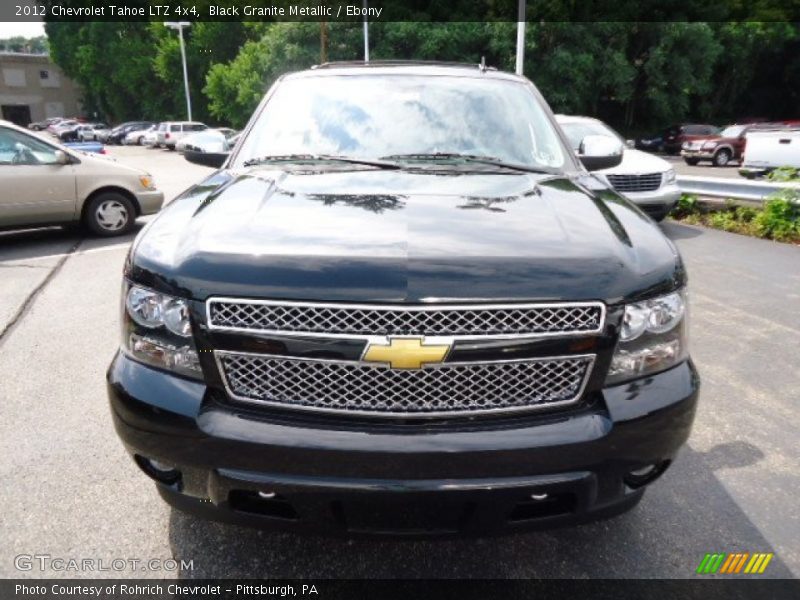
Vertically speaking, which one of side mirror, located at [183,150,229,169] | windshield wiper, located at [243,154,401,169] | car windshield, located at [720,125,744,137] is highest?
windshield wiper, located at [243,154,401,169]

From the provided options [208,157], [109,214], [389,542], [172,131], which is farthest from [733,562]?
[172,131]

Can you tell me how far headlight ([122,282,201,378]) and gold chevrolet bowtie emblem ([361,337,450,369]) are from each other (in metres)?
0.57

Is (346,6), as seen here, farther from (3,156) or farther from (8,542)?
(8,542)

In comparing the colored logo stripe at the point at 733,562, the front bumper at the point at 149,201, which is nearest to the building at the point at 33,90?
the front bumper at the point at 149,201

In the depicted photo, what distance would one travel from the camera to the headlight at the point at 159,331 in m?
1.93

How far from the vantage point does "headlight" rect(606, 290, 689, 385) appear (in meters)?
1.93

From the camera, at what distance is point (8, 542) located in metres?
2.47

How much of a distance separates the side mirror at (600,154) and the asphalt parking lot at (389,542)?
5.03ft

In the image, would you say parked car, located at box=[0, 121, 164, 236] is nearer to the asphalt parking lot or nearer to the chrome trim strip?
the asphalt parking lot

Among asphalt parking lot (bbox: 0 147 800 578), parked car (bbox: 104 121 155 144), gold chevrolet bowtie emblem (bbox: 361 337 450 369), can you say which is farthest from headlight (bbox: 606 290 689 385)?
parked car (bbox: 104 121 155 144)

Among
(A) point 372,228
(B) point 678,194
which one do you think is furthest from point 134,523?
(B) point 678,194

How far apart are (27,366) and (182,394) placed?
293 centimetres

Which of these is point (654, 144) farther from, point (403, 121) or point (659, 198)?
point (403, 121)

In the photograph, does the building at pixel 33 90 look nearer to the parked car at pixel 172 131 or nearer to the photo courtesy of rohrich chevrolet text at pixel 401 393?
the parked car at pixel 172 131
